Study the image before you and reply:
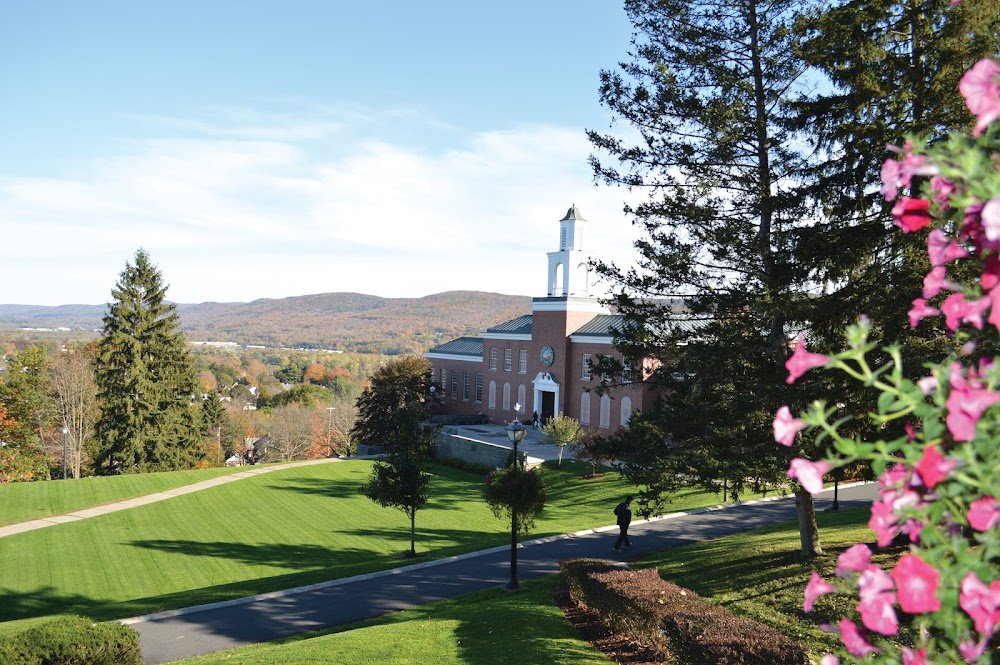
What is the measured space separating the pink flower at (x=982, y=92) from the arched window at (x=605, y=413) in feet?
128

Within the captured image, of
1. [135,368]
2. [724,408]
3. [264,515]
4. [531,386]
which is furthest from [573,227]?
[724,408]

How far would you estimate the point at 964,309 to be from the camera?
2186 mm

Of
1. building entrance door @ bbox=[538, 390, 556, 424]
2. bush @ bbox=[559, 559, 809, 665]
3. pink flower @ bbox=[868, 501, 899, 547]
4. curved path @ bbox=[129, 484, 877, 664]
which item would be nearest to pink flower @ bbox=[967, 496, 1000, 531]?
pink flower @ bbox=[868, 501, 899, 547]

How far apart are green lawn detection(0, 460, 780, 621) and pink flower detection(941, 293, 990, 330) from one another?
17867 millimetres

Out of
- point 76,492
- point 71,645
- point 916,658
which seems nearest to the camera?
point 916,658

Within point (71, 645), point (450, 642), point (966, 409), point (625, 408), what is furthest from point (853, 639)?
point (625, 408)

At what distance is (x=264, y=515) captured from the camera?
97.9 ft

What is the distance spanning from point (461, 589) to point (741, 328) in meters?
8.68

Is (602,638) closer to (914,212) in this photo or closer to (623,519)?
(623,519)

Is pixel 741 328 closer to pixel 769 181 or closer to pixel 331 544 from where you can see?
pixel 769 181

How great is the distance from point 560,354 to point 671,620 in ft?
114

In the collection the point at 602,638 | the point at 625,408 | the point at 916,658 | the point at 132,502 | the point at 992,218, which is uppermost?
the point at 992,218

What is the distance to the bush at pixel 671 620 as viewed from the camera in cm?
787

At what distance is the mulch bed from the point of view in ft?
34.9
